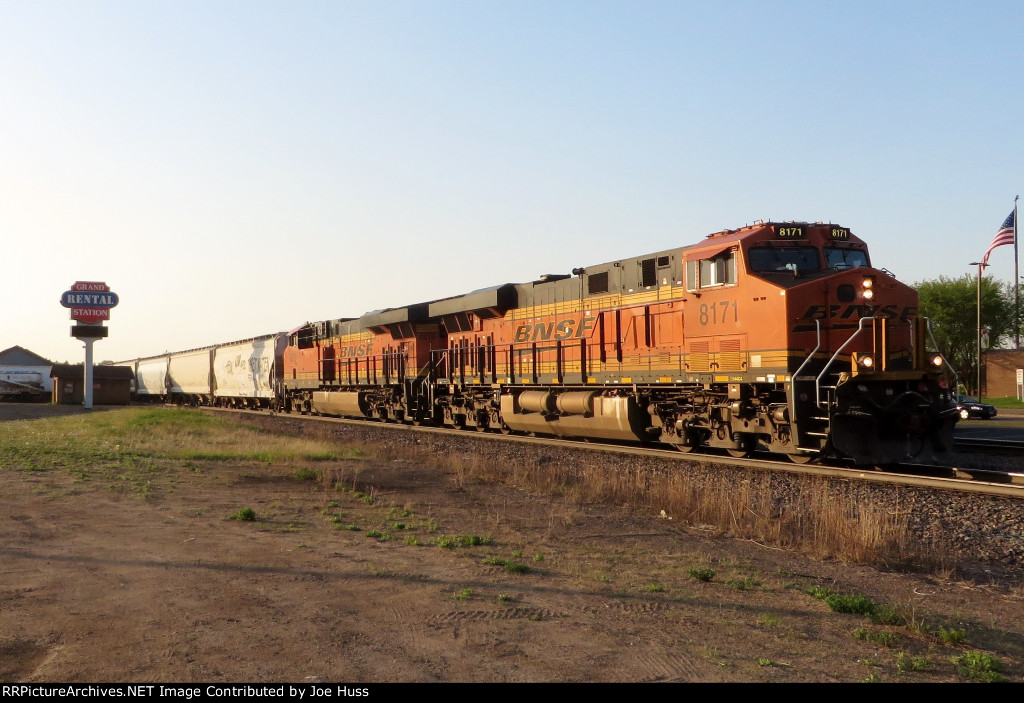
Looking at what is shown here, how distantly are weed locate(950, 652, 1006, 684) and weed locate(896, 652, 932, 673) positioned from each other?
18cm

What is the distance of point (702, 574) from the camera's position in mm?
7195

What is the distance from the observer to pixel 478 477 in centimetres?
1429

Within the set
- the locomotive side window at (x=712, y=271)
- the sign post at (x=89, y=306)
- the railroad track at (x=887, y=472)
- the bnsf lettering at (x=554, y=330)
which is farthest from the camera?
the sign post at (x=89, y=306)

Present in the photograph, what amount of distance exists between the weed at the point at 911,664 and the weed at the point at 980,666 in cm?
18

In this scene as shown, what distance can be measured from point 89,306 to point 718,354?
54278mm

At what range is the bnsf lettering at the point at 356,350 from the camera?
1268 inches

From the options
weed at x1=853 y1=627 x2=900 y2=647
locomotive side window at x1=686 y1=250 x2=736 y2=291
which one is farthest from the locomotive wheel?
weed at x1=853 y1=627 x2=900 y2=647

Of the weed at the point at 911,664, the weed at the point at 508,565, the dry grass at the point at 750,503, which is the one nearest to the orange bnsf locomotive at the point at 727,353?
the dry grass at the point at 750,503

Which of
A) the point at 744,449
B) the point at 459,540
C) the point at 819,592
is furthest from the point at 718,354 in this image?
the point at 819,592

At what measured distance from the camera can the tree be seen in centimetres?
6512

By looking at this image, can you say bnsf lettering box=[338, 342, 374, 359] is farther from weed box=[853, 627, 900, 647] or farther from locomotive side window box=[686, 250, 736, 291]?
weed box=[853, 627, 900, 647]

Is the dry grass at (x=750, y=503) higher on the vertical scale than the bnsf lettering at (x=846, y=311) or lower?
lower

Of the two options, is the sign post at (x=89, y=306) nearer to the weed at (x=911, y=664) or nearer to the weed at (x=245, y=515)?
the weed at (x=245, y=515)

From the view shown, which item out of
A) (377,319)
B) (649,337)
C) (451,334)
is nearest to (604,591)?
(649,337)
